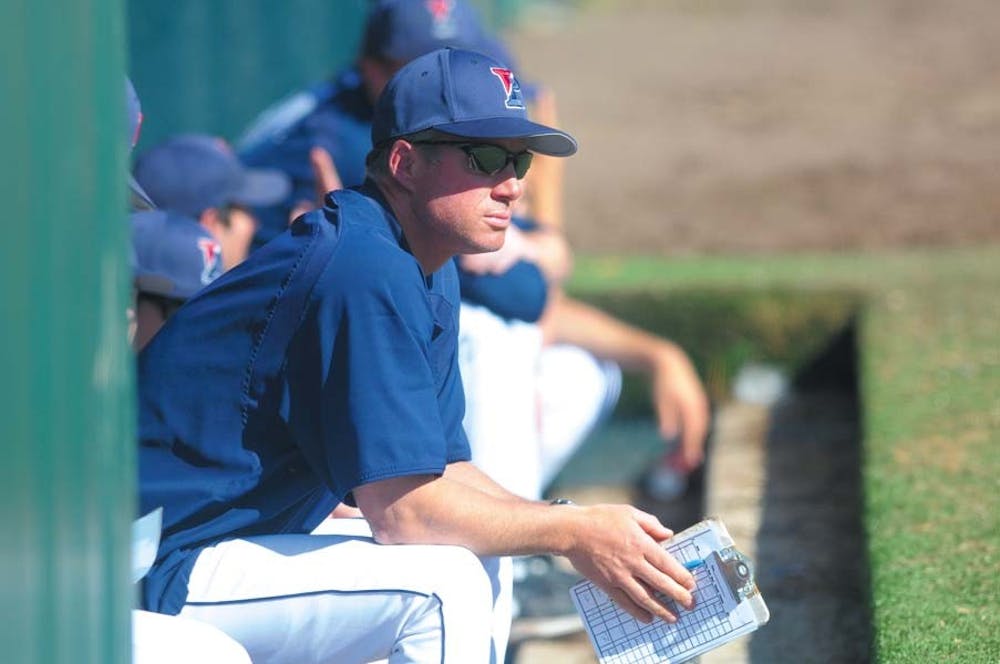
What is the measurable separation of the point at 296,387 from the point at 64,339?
0.71 metres

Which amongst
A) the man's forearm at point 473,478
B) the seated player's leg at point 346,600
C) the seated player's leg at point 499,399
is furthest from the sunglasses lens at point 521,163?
the seated player's leg at point 499,399

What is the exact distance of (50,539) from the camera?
1820mm

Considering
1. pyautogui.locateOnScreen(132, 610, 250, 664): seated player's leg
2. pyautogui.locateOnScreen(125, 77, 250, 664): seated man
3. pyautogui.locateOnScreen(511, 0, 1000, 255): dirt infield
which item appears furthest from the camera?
pyautogui.locateOnScreen(511, 0, 1000, 255): dirt infield

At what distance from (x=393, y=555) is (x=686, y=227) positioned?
17.2ft

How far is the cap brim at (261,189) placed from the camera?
4059 millimetres

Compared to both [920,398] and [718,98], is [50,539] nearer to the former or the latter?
[920,398]

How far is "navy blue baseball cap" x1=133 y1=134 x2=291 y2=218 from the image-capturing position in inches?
150

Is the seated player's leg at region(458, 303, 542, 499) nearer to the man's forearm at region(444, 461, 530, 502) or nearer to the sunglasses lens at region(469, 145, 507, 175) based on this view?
the man's forearm at region(444, 461, 530, 502)

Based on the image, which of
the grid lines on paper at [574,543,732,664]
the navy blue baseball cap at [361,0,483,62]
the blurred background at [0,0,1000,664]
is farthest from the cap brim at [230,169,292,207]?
the grid lines on paper at [574,543,732,664]

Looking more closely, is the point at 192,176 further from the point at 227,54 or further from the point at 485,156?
the point at 227,54

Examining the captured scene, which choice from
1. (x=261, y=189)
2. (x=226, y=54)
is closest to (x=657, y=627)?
(x=261, y=189)

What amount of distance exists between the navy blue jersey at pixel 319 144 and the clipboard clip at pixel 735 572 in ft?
6.46

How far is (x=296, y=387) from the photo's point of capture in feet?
8.23

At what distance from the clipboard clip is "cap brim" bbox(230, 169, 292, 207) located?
195 centimetres
